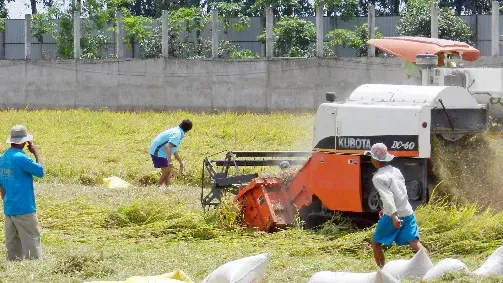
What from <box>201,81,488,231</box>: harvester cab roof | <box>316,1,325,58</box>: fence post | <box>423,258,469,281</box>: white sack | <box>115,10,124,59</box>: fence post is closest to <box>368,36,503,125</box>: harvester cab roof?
<box>201,81,488,231</box>: harvester cab roof

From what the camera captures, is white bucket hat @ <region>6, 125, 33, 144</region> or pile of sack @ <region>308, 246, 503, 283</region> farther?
white bucket hat @ <region>6, 125, 33, 144</region>

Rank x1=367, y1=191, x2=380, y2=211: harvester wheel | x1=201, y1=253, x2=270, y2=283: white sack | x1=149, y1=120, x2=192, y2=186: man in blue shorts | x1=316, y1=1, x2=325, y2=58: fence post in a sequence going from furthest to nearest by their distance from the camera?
x1=316, y1=1, x2=325, y2=58: fence post < x1=149, y1=120, x2=192, y2=186: man in blue shorts < x1=367, y1=191, x2=380, y2=211: harvester wheel < x1=201, y1=253, x2=270, y2=283: white sack

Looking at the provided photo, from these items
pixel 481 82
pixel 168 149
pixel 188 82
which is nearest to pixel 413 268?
pixel 481 82

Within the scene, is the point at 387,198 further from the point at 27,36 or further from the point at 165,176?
the point at 27,36

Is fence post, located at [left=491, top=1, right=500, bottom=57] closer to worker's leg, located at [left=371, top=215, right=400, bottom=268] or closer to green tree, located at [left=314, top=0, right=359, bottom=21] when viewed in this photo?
green tree, located at [left=314, top=0, right=359, bottom=21]

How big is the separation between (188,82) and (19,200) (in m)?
20.8

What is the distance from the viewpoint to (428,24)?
1277 inches

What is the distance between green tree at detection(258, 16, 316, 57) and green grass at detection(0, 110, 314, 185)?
3.16m

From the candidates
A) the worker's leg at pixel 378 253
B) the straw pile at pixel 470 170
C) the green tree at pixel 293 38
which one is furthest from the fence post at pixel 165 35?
the worker's leg at pixel 378 253

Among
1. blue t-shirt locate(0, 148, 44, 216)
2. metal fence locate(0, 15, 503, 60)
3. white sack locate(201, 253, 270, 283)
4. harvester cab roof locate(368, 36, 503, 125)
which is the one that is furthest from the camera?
metal fence locate(0, 15, 503, 60)

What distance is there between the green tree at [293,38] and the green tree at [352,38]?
0.68m

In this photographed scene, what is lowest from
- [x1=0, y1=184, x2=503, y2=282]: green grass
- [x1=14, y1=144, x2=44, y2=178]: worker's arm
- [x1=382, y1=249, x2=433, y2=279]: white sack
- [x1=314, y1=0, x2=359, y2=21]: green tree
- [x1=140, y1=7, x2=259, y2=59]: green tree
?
[x1=0, y1=184, x2=503, y2=282]: green grass

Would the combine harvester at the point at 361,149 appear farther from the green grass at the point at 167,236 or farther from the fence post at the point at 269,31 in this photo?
the fence post at the point at 269,31

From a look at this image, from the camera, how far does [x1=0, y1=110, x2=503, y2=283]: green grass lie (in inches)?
382
